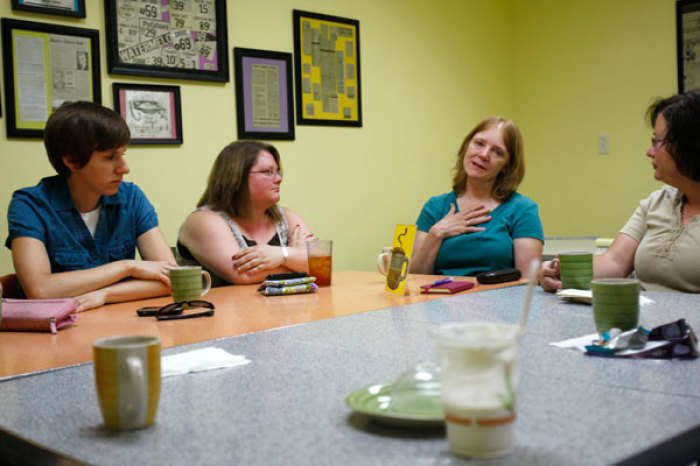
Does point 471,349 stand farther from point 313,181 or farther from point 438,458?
point 313,181

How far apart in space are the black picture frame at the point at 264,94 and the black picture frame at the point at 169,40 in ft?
0.35

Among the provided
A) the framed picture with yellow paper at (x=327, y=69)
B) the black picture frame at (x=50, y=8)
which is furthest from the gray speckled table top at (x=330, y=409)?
the framed picture with yellow paper at (x=327, y=69)

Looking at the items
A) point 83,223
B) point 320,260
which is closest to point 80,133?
point 83,223

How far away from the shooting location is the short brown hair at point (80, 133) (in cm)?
208

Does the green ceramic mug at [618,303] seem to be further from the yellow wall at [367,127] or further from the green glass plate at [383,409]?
the yellow wall at [367,127]

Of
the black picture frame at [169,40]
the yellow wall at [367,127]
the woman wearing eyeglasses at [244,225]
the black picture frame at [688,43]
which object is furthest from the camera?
the black picture frame at [688,43]

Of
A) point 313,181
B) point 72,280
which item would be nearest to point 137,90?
point 313,181

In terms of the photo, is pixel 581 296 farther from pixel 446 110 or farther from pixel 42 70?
pixel 446 110

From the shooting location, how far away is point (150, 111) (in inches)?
117

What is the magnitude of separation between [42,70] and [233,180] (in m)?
0.92

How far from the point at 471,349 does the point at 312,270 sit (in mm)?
1562

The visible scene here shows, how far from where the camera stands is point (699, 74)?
3.69 m

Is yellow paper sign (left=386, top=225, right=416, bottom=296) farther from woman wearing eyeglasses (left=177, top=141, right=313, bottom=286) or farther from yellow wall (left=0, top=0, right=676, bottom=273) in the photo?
yellow wall (left=0, top=0, right=676, bottom=273)

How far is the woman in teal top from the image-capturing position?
2582 millimetres
